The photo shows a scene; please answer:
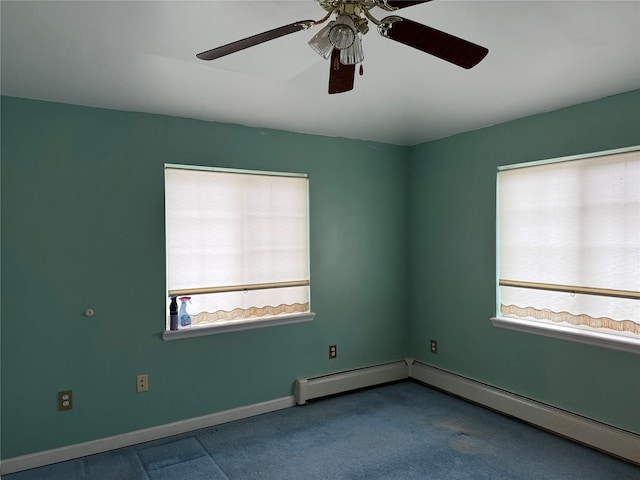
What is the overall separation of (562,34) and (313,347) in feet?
9.41

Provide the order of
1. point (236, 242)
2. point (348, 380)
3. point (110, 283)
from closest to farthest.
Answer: point (110, 283) → point (236, 242) → point (348, 380)

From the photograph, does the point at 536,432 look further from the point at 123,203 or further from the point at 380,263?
the point at 123,203

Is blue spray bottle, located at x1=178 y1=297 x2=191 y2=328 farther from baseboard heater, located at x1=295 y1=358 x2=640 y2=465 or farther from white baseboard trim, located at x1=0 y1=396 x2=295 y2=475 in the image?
baseboard heater, located at x1=295 y1=358 x2=640 y2=465

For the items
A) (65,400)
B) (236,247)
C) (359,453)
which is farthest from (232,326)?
(359,453)

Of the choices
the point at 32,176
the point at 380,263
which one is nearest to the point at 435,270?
the point at 380,263

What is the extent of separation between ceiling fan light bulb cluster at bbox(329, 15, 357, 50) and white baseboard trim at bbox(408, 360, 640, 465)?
2945mm

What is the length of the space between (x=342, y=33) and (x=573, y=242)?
2.50 metres

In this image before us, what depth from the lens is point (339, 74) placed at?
1.84m

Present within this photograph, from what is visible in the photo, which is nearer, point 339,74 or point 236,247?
point 339,74

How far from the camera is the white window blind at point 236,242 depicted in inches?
129

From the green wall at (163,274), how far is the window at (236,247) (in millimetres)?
101

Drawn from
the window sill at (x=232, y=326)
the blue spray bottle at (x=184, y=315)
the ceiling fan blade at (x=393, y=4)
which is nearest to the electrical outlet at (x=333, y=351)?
the window sill at (x=232, y=326)

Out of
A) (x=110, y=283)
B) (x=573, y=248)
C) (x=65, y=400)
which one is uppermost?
(x=573, y=248)

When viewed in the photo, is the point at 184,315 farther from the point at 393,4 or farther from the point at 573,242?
the point at 573,242
